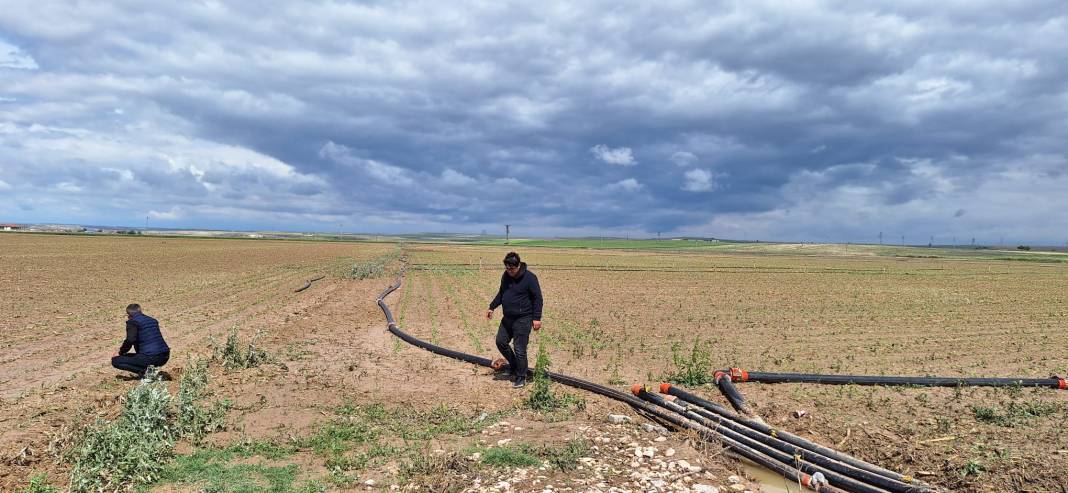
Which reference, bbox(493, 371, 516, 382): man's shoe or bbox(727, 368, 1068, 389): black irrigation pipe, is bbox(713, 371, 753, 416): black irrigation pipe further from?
bbox(493, 371, 516, 382): man's shoe

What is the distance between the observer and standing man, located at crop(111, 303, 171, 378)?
8984 mm

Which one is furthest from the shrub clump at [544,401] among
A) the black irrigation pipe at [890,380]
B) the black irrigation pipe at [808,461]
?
the black irrigation pipe at [890,380]

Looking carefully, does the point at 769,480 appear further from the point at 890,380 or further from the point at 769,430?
the point at 890,380

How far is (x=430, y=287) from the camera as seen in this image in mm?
28156

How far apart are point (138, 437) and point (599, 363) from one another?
7551 millimetres

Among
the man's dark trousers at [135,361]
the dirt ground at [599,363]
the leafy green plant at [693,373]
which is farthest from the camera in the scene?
the leafy green plant at [693,373]

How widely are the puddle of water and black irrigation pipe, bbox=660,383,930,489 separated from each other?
462mm

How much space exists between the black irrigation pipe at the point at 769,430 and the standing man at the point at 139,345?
25.9ft

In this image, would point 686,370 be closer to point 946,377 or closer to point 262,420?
point 946,377

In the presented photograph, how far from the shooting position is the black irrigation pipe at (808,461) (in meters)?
5.52

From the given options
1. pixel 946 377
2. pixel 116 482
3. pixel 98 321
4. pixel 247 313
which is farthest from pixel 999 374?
pixel 98 321

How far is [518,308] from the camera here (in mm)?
9016

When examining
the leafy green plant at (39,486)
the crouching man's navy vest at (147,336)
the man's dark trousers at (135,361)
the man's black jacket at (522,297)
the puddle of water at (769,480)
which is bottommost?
the puddle of water at (769,480)

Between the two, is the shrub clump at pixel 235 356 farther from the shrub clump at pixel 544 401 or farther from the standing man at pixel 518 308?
the shrub clump at pixel 544 401
